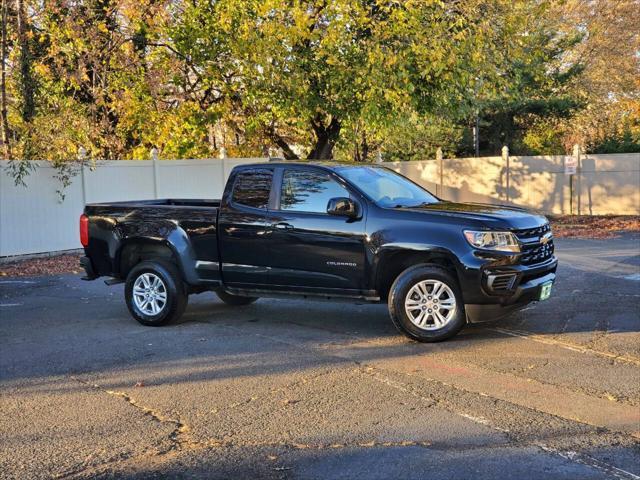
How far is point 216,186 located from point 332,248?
11.9 metres

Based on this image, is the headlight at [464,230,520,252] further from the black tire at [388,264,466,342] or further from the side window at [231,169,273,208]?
the side window at [231,169,273,208]

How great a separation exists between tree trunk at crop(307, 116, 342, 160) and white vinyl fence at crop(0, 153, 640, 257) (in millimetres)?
1651

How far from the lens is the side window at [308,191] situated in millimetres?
7762

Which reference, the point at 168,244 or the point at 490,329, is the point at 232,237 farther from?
the point at 490,329

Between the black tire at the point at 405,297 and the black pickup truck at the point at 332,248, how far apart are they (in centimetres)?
1

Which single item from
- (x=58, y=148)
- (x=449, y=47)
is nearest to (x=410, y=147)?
(x=449, y=47)

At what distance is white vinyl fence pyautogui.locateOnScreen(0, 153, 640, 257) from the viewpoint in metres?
15.2

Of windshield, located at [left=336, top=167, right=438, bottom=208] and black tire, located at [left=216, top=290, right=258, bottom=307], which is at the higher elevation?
windshield, located at [left=336, top=167, right=438, bottom=208]

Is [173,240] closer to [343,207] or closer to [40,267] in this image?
[343,207]

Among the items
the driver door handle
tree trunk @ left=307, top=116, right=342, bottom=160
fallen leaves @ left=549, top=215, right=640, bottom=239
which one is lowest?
fallen leaves @ left=549, top=215, right=640, bottom=239

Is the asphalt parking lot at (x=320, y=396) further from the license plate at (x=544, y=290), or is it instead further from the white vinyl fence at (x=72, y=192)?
the white vinyl fence at (x=72, y=192)

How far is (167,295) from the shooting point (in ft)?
27.5

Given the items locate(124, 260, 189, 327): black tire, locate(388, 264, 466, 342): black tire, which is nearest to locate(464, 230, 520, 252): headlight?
locate(388, 264, 466, 342): black tire

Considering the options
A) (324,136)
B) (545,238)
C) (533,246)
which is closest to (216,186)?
(324,136)
